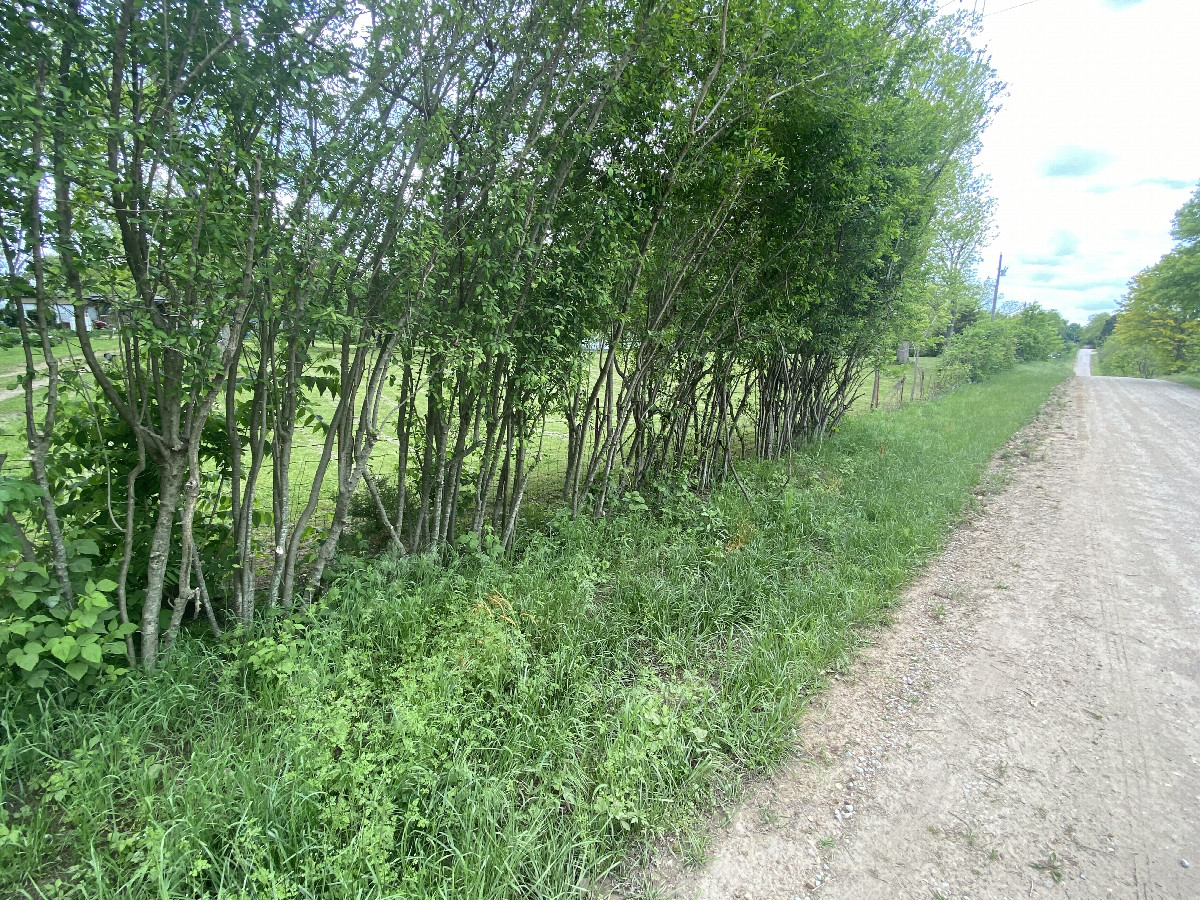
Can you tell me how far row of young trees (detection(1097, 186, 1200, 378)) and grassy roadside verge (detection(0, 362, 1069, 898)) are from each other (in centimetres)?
3441

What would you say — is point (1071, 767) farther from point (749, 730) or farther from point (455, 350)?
point (455, 350)

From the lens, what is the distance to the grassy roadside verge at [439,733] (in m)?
1.81

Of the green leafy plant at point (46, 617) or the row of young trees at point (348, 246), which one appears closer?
the green leafy plant at point (46, 617)

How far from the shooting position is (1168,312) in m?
31.2

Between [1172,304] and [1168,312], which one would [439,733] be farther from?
[1168,312]

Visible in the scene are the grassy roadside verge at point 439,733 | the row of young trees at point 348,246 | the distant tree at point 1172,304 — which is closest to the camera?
the grassy roadside verge at point 439,733

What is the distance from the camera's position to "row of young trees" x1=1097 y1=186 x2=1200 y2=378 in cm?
2527

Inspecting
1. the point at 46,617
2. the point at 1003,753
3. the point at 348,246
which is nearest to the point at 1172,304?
the point at 1003,753

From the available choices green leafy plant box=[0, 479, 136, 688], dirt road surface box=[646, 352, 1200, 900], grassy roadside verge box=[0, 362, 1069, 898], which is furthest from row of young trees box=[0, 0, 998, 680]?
dirt road surface box=[646, 352, 1200, 900]

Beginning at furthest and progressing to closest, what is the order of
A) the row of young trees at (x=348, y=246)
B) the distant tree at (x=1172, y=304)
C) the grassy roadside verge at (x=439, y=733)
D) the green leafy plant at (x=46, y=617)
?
1. the distant tree at (x=1172, y=304)
2. the row of young trees at (x=348, y=246)
3. the green leafy plant at (x=46, y=617)
4. the grassy roadside verge at (x=439, y=733)

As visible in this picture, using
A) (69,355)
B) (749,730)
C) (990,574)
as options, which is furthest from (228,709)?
(990,574)

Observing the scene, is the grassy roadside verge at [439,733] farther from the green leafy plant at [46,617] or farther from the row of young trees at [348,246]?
the row of young trees at [348,246]

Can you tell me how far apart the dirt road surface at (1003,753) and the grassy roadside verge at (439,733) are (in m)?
0.27

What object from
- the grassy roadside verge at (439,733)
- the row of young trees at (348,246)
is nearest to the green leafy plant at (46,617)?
the row of young trees at (348,246)
